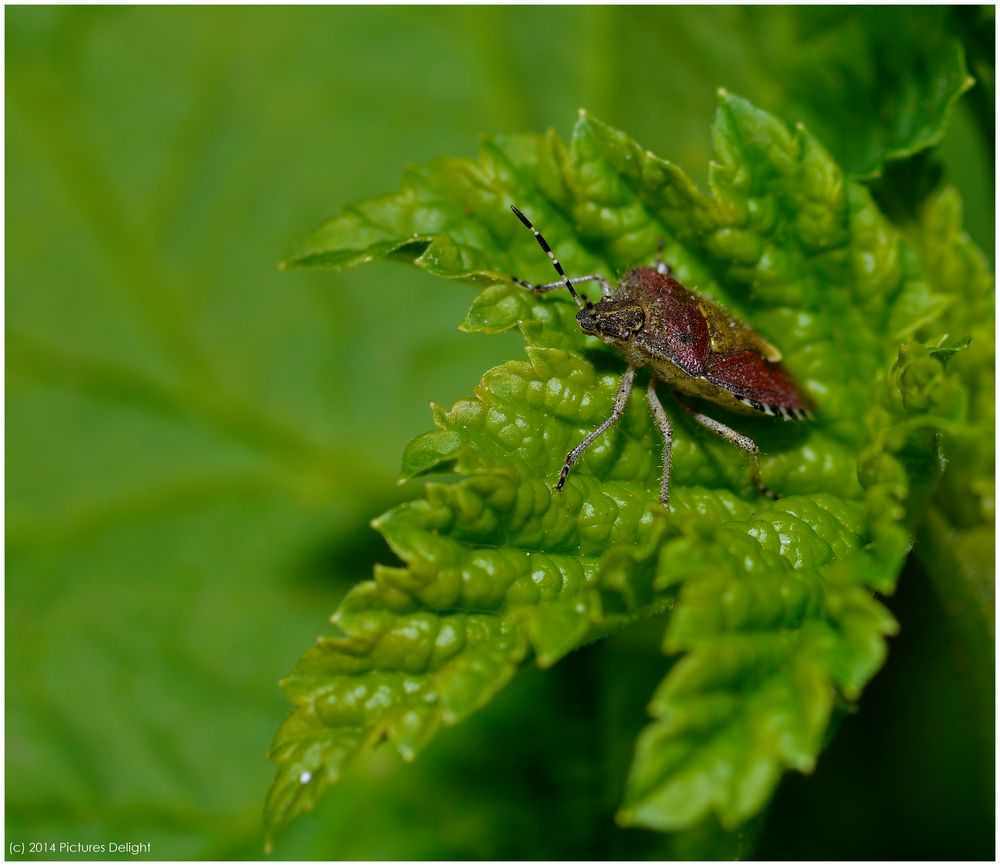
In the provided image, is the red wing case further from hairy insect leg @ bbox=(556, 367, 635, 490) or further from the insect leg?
hairy insect leg @ bbox=(556, 367, 635, 490)

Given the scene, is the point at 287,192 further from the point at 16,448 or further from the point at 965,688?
the point at 965,688

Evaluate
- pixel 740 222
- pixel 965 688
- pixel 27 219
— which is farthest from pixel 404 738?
pixel 27 219

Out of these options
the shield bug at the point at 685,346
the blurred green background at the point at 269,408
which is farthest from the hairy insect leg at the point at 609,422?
the blurred green background at the point at 269,408

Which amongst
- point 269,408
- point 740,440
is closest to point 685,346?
point 740,440

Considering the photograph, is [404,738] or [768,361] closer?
[404,738]

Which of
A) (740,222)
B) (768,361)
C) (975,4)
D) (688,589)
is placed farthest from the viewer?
(975,4)
